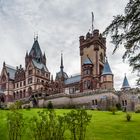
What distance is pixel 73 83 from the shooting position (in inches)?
3536

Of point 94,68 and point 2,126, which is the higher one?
point 94,68

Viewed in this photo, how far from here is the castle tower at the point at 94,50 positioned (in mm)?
81250

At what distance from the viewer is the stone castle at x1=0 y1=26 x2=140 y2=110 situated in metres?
68.4

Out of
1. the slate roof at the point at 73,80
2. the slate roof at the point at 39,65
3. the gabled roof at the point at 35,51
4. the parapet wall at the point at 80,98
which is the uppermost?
the gabled roof at the point at 35,51

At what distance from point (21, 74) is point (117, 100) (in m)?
38.0

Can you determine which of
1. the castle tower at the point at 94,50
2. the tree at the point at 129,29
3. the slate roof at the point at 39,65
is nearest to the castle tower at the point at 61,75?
the slate roof at the point at 39,65

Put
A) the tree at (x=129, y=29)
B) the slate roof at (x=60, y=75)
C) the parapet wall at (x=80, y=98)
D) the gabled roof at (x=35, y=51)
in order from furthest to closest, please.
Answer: the gabled roof at (x=35, y=51), the slate roof at (x=60, y=75), the parapet wall at (x=80, y=98), the tree at (x=129, y=29)

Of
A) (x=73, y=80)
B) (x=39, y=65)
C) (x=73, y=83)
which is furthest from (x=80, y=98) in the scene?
(x=39, y=65)

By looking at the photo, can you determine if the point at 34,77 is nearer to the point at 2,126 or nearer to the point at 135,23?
the point at 2,126

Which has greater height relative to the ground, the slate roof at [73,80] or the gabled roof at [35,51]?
the gabled roof at [35,51]

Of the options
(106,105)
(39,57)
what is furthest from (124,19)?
(39,57)

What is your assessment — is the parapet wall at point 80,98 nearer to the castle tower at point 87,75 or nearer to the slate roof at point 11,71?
the castle tower at point 87,75

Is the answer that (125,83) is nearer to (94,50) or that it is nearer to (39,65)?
(94,50)

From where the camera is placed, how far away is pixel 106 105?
216ft
